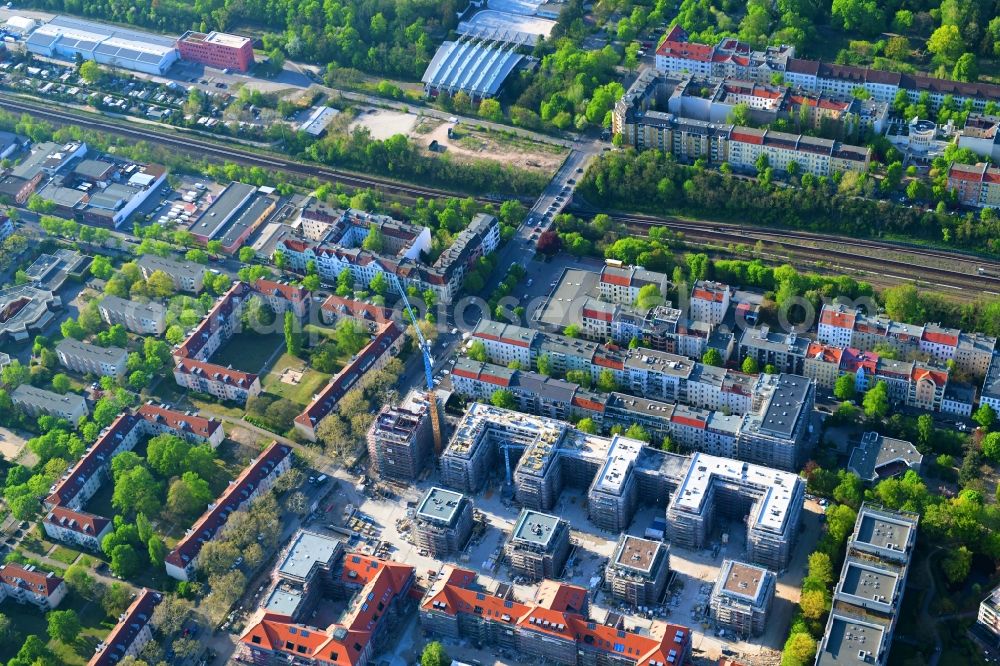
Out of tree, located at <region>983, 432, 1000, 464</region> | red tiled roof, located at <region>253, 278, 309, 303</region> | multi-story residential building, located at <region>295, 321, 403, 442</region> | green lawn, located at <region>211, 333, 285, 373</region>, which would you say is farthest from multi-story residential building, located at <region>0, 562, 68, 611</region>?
tree, located at <region>983, 432, 1000, 464</region>

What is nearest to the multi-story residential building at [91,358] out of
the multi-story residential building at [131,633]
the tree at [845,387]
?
the multi-story residential building at [131,633]

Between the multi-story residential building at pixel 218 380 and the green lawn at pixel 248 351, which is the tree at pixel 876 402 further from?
the green lawn at pixel 248 351

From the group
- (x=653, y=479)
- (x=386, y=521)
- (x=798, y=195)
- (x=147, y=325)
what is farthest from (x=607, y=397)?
(x=147, y=325)

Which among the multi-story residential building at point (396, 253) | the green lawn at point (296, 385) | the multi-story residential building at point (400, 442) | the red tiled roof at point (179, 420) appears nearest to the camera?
the multi-story residential building at point (400, 442)

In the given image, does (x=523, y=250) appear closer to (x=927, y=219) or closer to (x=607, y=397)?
(x=607, y=397)

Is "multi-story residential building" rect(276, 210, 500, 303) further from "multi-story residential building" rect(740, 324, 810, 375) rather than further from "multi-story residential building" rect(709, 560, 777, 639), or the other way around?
"multi-story residential building" rect(709, 560, 777, 639)

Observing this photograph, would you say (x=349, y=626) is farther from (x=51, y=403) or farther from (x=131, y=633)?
(x=51, y=403)
